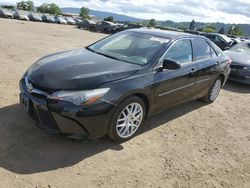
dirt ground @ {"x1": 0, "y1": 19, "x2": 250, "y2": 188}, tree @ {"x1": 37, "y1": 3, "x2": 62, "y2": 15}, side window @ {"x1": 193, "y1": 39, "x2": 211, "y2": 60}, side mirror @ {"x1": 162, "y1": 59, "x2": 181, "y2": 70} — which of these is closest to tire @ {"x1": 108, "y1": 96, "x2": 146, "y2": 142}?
dirt ground @ {"x1": 0, "y1": 19, "x2": 250, "y2": 188}

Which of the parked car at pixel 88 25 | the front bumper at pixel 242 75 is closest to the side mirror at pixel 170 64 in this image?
the front bumper at pixel 242 75

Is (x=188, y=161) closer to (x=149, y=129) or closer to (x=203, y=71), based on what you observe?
(x=149, y=129)

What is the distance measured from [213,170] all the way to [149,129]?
4.15 feet

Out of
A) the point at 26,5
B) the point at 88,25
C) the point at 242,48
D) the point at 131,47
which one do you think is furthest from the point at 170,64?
the point at 26,5

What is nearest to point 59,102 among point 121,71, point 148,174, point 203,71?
point 121,71

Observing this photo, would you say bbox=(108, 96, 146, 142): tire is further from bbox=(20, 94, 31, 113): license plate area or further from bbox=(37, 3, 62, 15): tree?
bbox=(37, 3, 62, 15): tree

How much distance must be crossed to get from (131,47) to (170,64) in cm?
91

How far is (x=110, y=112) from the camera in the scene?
3492mm

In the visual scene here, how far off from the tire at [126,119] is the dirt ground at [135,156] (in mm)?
143

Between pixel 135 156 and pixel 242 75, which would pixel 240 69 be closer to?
pixel 242 75

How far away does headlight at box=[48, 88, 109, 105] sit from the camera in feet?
10.7

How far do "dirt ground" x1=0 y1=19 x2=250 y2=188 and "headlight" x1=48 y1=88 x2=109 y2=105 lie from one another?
2.46 ft

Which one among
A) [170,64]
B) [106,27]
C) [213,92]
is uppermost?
[170,64]

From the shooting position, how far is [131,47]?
467 centimetres
